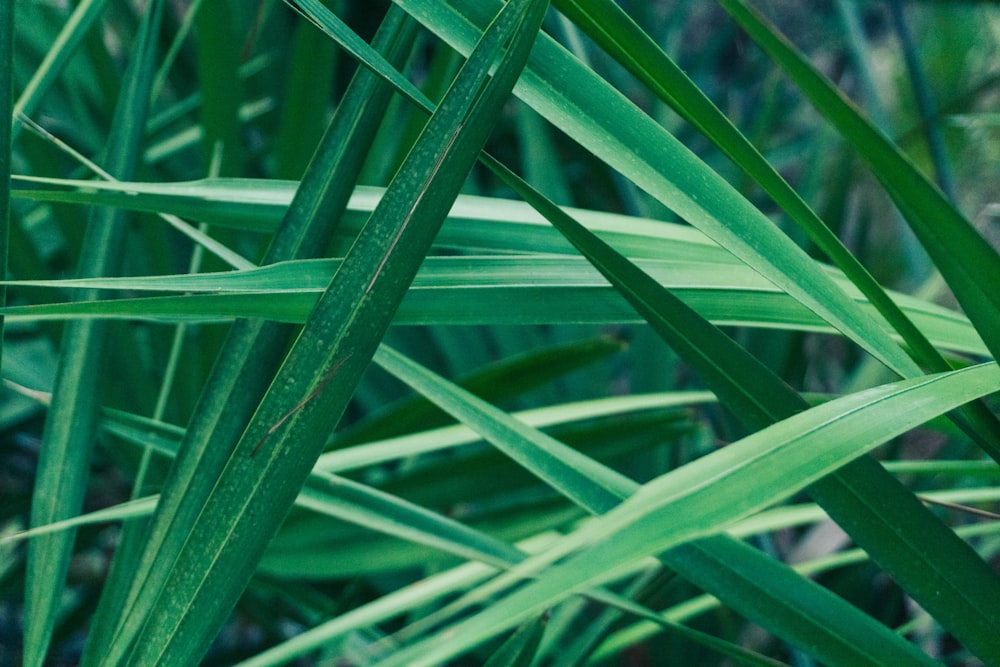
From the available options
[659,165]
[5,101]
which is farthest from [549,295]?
[5,101]

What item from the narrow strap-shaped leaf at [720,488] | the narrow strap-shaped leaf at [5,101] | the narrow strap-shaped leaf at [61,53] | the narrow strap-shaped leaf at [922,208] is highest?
the narrow strap-shaped leaf at [61,53]

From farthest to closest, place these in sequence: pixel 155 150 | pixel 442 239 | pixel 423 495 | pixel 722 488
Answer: pixel 155 150 < pixel 423 495 < pixel 442 239 < pixel 722 488

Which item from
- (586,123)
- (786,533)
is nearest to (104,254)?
(586,123)

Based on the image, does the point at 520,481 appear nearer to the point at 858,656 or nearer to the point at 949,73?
the point at 858,656

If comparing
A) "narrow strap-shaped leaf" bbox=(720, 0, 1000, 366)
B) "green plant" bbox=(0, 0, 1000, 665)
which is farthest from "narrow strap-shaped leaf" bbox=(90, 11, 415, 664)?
"narrow strap-shaped leaf" bbox=(720, 0, 1000, 366)

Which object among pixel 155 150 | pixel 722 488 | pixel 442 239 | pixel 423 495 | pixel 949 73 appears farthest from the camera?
pixel 949 73

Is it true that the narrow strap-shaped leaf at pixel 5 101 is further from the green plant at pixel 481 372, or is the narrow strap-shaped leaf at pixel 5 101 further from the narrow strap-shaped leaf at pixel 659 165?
the narrow strap-shaped leaf at pixel 659 165

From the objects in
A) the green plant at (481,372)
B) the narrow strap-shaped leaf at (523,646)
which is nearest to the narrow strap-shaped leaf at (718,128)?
the green plant at (481,372)
